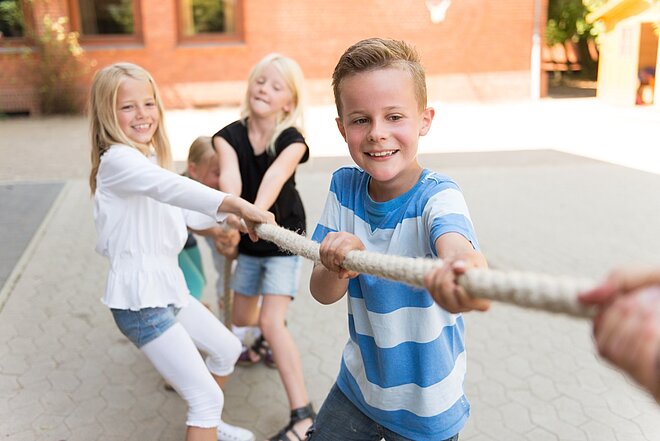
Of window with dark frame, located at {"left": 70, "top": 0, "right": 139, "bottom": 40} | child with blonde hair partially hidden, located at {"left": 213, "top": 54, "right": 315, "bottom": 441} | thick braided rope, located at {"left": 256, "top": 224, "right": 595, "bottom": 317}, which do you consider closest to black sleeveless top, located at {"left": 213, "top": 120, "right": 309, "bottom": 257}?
child with blonde hair partially hidden, located at {"left": 213, "top": 54, "right": 315, "bottom": 441}

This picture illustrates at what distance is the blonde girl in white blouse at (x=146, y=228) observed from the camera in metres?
2.36

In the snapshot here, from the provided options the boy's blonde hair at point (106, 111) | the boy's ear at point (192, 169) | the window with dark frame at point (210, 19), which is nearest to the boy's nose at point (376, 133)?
the boy's blonde hair at point (106, 111)

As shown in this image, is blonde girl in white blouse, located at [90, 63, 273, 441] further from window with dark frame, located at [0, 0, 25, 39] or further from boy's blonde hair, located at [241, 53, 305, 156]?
window with dark frame, located at [0, 0, 25, 39]

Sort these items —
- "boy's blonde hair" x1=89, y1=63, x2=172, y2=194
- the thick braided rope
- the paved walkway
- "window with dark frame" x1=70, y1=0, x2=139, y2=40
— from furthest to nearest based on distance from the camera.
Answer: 1. "window with dark frame" x1=70, y1=0, x2=139, y2=40
2. the paved walkway
3. "boy's blonde hair" x1=89, y1=63, x2=172, y2=194
4. the thick braided rope

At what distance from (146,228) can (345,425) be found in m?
1.10

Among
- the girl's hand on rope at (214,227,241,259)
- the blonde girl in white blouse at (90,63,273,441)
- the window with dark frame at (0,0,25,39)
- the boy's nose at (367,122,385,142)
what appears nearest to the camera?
the boy's nose at (367,122,385,142)

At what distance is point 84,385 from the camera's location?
3.43 m

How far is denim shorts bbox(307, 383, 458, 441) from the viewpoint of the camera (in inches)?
74.7

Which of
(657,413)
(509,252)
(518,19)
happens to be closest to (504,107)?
(518,19)

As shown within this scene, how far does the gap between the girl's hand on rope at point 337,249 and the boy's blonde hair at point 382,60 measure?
0.46m

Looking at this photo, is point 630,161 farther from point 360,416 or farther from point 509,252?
point 360,416

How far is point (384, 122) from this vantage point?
1.74m

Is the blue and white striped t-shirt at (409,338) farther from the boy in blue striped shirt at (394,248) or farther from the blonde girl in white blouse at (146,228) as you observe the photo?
the blonde girl in white blouse at (146,228)

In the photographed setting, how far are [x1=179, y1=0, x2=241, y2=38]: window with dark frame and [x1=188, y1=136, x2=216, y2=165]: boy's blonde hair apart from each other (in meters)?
11.2
